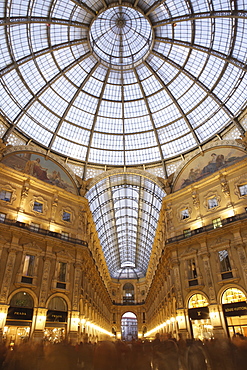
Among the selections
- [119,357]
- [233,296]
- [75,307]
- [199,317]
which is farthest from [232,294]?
[119,357]

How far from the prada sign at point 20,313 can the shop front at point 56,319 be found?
2.01 metres

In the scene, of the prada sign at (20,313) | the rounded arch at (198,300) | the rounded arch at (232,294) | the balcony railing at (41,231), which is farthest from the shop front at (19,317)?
the rounded arch at (232,294)

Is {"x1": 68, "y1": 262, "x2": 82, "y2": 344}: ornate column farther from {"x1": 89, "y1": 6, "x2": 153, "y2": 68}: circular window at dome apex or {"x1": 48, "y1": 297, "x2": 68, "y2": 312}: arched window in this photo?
{"x1": 89, "y1": 6, "x2": 153, "y2": 68}: circular window at dome apex

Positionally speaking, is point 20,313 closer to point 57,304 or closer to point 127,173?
point 57,304

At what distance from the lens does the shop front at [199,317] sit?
2622cm

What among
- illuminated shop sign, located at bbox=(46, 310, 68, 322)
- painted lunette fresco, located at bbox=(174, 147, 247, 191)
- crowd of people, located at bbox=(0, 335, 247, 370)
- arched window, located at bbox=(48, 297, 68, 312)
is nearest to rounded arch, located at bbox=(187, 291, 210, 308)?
illuminated shop sign, located at bbox=(46, 310, 68, 322)

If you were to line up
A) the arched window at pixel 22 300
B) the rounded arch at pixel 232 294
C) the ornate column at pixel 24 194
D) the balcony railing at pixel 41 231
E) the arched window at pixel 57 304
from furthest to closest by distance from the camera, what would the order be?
the ornate column at pixel 24 194
the arched window at pixel 57 304
the balcony railing at pixel 41 231
the arched window at pixel 22 300
the rounded arch at pixel 232 294

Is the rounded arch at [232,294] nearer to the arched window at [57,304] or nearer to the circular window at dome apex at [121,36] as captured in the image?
the arched window at [57,304]

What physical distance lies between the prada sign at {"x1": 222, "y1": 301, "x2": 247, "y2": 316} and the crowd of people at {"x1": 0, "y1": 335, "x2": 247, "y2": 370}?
2463 cm

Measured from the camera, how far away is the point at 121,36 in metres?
36.7

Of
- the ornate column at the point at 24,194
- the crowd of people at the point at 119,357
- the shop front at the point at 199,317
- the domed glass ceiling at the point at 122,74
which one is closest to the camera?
the crowd of people at the point at 119,357

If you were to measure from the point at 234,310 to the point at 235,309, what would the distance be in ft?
0.52

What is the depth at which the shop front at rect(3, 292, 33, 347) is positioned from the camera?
78.8 feet

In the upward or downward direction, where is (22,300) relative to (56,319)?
upward
